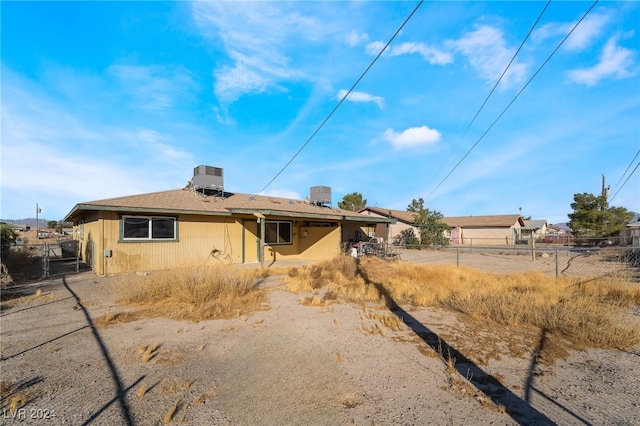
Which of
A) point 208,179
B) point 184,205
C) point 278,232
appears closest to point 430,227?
point 278,232

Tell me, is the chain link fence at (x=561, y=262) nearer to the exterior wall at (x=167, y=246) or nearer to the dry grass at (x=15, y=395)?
the exterior wall at (x=167, y=246)

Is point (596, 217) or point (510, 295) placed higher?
point (596, 217)

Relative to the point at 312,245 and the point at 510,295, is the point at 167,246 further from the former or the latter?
the point at 510,295

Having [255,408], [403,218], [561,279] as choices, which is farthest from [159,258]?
[403,218]

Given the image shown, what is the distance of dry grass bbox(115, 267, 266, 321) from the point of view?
→ 22.4 feet

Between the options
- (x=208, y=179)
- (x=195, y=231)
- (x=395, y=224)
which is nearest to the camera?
(x=195, y=231)

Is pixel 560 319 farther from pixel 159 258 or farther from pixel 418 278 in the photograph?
pixel 159 258

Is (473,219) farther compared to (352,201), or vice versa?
(352,201)

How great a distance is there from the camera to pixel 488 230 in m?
40.4

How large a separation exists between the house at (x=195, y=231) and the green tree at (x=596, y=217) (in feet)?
83.9

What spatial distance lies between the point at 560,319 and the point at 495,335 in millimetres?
1444

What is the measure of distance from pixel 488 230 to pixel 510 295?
36.8m

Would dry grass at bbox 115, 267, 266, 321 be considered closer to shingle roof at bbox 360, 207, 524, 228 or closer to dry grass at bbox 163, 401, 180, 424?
dry grass at bbox 163, 401, 180, 424

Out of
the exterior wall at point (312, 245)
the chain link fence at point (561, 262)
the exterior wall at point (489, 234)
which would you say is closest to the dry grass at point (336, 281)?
the chain link fence at point (561, 262)
